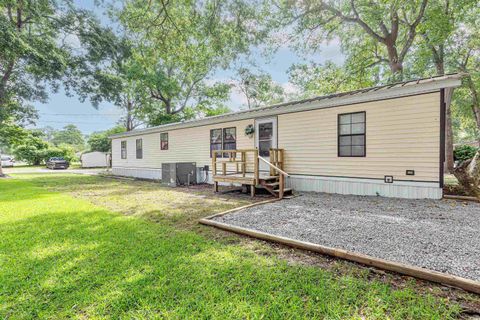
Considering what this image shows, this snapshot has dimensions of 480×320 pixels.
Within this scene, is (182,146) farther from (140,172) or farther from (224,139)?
(140,172)

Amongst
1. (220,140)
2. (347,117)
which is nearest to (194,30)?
(220,140)

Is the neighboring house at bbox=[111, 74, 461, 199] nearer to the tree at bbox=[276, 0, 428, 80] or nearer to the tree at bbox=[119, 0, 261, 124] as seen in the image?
the tree at bbox=[119, 0, 261, 124]

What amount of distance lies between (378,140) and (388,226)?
3113 millimetres

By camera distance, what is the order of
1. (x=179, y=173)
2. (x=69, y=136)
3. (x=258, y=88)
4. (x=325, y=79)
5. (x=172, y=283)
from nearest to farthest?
(x=172, y=283), (x=179, y=173), (x=325, y=79), (x=258, y=88), (x=69, y=136)

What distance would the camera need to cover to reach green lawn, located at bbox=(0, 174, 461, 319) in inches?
70.1

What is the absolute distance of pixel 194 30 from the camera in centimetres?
727

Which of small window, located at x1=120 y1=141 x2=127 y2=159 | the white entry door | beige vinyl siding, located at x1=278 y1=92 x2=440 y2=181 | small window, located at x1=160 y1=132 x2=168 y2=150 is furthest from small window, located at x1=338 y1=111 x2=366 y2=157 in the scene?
small window, located at x1=120 y1=141 x2=127 y2=159

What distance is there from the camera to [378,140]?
6039 millimetres

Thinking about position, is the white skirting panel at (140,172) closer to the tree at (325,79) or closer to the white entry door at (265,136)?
the white entry door at (265,136)

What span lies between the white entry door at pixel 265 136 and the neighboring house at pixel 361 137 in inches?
1.4

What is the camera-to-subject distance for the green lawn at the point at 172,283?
1.78 m

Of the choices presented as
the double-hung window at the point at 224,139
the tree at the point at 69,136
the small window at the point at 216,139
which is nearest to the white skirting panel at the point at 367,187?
the double-hung window at the point at 224,139

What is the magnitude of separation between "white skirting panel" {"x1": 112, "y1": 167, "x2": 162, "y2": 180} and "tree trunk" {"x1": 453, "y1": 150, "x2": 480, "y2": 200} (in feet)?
39.0

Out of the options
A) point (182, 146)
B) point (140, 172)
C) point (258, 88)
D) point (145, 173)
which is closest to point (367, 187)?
point (182, 146)
